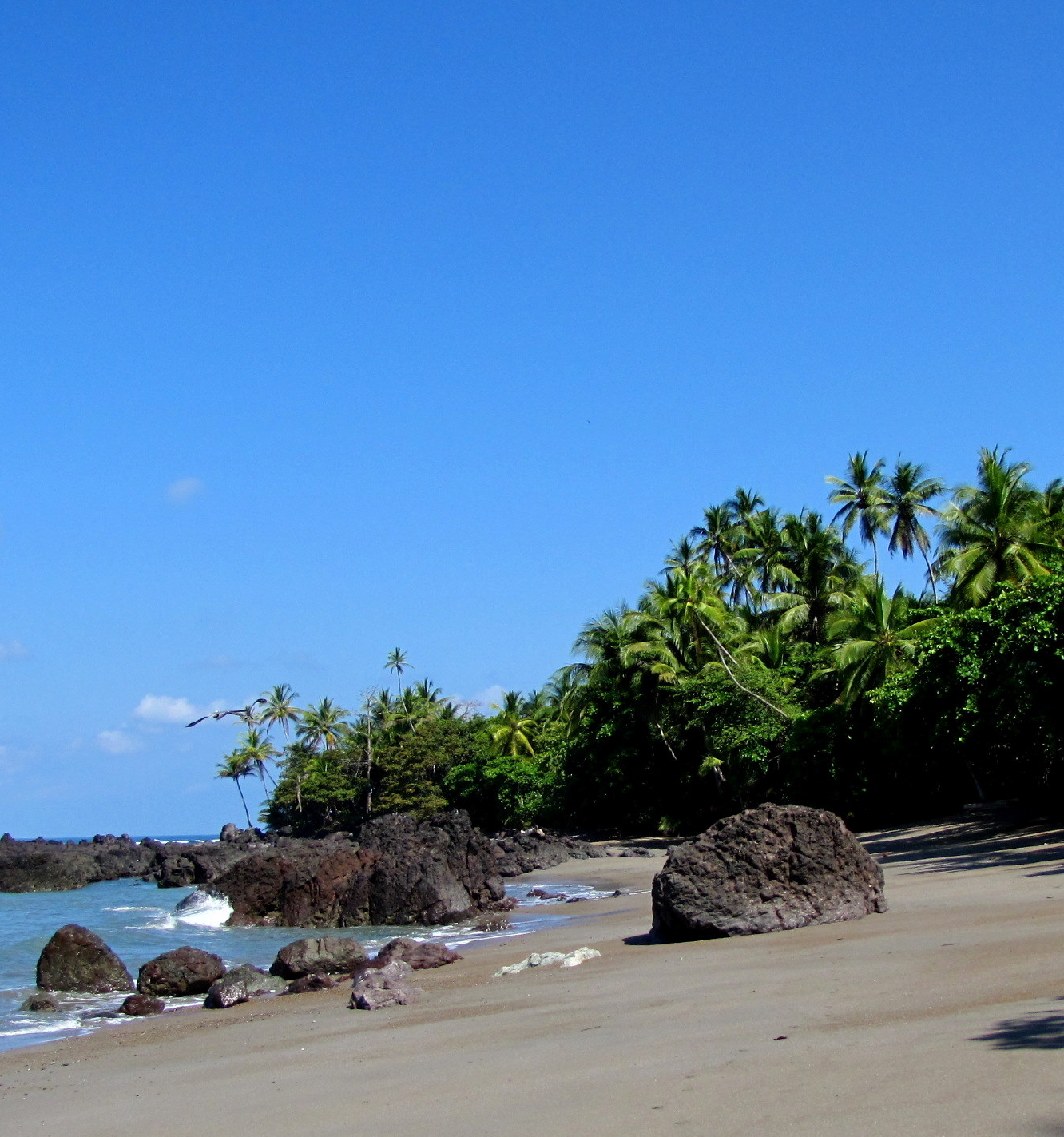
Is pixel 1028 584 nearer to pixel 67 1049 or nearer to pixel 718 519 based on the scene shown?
pixel 67 1049

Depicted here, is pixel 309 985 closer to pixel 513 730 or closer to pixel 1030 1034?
pixel 1030 1034

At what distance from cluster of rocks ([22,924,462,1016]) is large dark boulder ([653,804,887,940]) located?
3.19 m

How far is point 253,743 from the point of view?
262 feet

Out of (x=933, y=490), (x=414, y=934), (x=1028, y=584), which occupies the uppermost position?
(x=933, y=490)

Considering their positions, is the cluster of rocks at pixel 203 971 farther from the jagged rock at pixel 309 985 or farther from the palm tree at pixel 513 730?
the palm tree at pixel 513 730

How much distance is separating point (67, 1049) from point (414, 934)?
9.86m

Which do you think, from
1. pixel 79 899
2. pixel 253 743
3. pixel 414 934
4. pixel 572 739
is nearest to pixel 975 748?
pixel 414 934

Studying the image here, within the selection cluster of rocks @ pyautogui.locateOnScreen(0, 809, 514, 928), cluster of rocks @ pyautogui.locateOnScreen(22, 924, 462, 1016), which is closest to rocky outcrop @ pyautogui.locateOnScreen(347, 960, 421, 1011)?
cluster of rocks @ pyautogui.locateOnScreen(22, 924, 462, 1016)

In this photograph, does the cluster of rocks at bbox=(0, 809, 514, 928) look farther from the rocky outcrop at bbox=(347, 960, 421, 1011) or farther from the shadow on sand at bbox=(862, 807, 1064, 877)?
the rocky outcrop at bbox=(347, 960, 421, 1011)

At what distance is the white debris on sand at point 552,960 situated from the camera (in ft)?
37.3

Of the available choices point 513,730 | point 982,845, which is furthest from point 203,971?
point 513,730

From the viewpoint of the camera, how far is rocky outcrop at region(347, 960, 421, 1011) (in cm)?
998

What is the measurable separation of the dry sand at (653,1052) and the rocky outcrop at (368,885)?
8.61 metres

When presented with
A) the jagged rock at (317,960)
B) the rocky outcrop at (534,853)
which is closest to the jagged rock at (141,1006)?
the jagged rock at (317,960)
